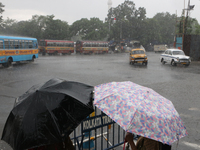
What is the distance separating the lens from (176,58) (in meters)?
19.0

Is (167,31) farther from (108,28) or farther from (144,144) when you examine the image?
(144,144)

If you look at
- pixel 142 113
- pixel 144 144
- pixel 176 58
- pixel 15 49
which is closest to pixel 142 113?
pixel 142 113

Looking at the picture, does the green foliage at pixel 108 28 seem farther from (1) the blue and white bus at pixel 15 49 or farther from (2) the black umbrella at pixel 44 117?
(2) the black umbrella at pixel 44 117

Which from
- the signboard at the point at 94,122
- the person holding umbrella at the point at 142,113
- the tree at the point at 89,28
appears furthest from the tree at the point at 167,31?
the person holding umbrella at the point at 142,113

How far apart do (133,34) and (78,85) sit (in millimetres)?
63669

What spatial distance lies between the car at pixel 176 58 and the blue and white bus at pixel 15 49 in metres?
14.5

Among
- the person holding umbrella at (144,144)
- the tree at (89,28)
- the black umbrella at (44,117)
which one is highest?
the tree at (89,28)

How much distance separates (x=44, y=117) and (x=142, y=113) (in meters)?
1.11

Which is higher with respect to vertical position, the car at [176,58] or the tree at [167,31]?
the tree at [167,31]

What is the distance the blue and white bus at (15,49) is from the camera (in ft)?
56.3

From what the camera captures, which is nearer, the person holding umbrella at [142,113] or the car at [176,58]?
the person holding umbrella at [142,113]

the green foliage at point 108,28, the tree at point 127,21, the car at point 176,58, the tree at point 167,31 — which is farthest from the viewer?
the tree at point 167,31

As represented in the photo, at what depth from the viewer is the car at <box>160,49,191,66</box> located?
61.9ft

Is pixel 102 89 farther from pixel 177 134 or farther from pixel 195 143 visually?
pixel 195 143
